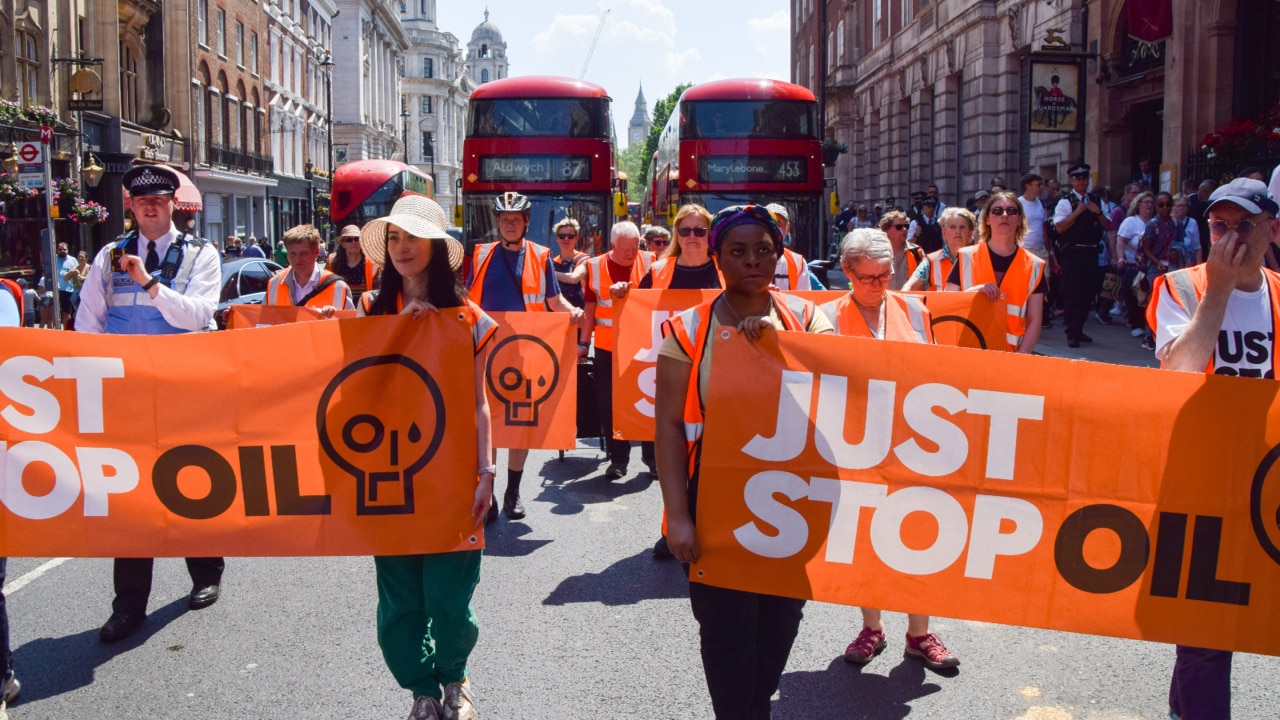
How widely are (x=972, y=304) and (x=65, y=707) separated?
4772 millimetres

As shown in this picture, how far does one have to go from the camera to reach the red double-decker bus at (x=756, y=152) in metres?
17.8

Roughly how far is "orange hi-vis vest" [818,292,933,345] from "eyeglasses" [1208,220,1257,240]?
53.4 inches

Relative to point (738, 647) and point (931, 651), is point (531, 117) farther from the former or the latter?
point (738, 647)

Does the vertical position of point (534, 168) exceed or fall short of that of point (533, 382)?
it exceeds it

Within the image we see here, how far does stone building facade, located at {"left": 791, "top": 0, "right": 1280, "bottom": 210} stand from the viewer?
18.2 metres

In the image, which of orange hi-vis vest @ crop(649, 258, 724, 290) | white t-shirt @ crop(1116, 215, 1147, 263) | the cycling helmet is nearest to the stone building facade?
white t-shirt @ crop(1116, 215, 1147, 263)

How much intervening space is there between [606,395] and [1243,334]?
5249 mm

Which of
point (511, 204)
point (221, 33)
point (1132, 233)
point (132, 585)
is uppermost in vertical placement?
point (221, 33)

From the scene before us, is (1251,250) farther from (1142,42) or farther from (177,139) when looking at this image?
(177,139)

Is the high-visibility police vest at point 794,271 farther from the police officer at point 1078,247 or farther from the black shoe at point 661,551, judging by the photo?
the police officer at point 1078,247

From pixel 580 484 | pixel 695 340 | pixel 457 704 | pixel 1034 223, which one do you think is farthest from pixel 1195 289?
pixel 1034 223

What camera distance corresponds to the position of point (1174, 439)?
3.50 m

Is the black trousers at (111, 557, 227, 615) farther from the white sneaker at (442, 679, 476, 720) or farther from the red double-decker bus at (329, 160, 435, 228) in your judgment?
the red double-decker bus at (329, 160, 435, 228)

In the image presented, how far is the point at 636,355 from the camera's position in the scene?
739 cm
